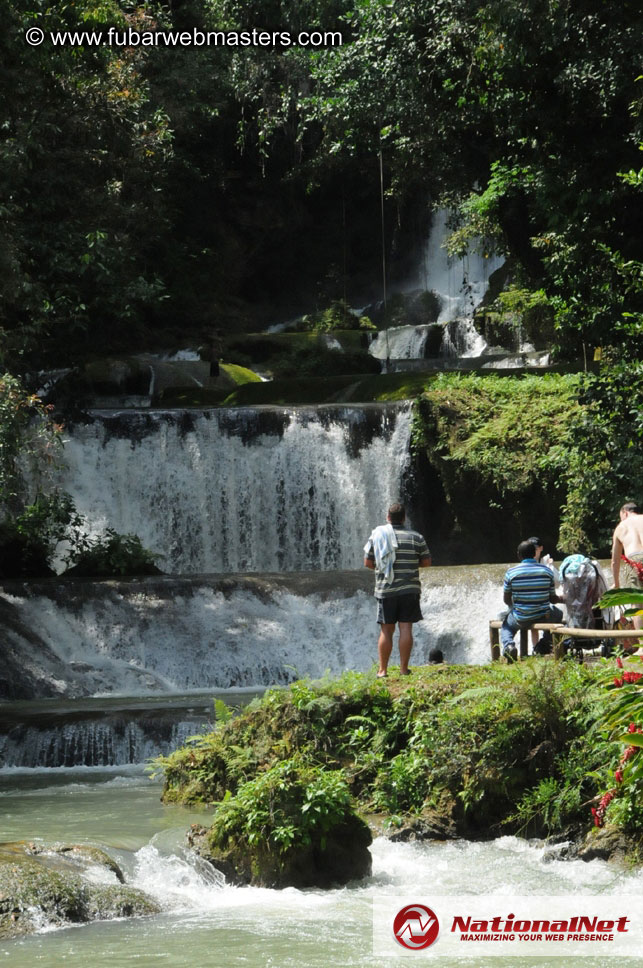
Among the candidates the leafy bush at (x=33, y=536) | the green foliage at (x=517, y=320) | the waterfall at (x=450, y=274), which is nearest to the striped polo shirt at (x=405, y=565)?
the leafy bush at (x=33, y=536)

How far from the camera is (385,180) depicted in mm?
34094

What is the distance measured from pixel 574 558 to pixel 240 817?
4903mm

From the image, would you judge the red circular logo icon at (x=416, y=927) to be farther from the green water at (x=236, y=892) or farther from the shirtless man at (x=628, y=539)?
the shirtless man at (x=628, y=539)

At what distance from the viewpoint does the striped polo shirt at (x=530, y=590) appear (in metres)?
11.2

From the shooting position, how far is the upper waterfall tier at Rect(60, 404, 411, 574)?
71.2 ft

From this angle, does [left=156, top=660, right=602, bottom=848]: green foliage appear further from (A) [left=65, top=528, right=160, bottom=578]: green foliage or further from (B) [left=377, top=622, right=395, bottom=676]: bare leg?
(A) [left=65, top=528, right=160, bottom=578]: green foliage

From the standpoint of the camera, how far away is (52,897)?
7160 millimetres

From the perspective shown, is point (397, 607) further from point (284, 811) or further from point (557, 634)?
point (284, 811)

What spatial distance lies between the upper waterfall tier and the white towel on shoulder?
10.3m

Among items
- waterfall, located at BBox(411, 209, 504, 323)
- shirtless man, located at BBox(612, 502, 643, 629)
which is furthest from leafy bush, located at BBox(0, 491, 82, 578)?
waterfall, located at BBox(411, 209, 504, 323)

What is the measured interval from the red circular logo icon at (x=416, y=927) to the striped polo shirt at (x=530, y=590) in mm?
4434

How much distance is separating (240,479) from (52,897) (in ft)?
49.1

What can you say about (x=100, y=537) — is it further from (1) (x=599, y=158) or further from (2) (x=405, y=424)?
(1) (x=599, y=158)

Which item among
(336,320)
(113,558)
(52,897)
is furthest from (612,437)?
(336,320)
